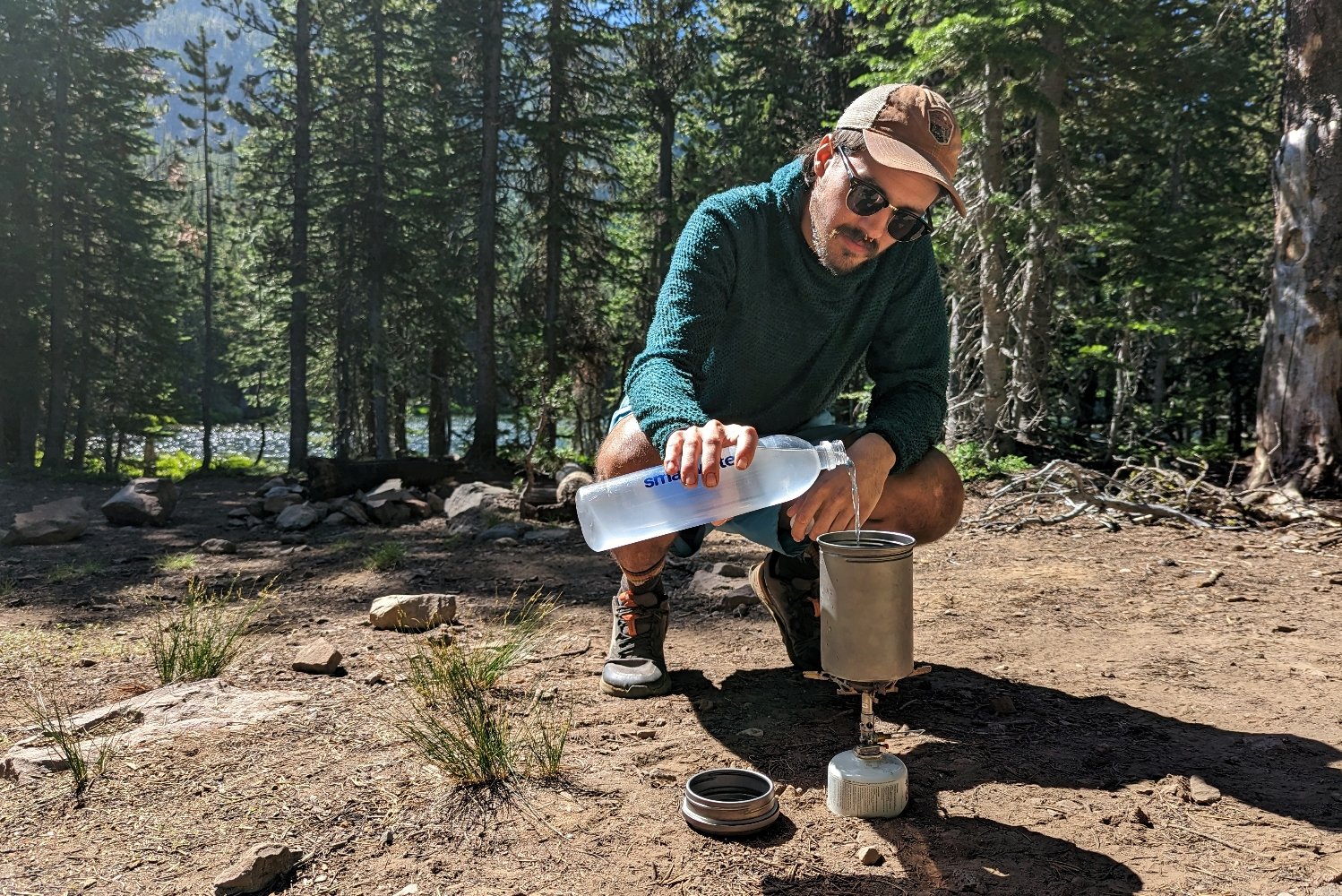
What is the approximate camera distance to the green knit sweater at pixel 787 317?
8.98 feet

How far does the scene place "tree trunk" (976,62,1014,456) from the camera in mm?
8984

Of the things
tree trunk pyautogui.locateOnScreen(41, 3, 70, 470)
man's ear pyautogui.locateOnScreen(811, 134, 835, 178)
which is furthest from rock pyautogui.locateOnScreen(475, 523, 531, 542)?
tree trunk pyautogui.locateOnScreen(41, 3, 70, 470)

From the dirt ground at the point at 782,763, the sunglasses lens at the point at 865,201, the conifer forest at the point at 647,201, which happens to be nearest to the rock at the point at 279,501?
the conifer forest at the point at 647,201

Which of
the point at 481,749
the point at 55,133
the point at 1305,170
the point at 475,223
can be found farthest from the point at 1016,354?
the point at 55,133

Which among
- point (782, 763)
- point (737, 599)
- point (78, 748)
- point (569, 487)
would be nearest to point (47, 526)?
point (569, 487)

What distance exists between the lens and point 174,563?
6125mm

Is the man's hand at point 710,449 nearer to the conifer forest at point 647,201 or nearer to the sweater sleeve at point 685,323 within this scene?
the sweater sleeve at point 685,323

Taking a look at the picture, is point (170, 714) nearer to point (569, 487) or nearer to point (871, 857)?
point (871, 857)

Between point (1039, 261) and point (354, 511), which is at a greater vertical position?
point (1039, 261)

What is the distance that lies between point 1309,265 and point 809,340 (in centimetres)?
572

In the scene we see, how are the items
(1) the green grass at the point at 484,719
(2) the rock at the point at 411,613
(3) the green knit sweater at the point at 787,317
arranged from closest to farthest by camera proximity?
(1) the green grass at the point at 484,719 → (3) the green knit sweater at the point at 787,317 → (2) the rock at the point at 411,613

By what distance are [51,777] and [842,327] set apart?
106 inches

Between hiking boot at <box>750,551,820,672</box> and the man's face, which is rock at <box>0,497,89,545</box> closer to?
hiking boot at <box>750,551,820,672</box>

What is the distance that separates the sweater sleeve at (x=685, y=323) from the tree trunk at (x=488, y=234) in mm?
11572
